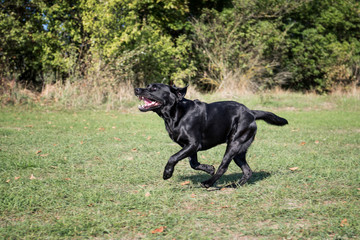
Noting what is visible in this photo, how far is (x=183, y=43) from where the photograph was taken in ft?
74.9

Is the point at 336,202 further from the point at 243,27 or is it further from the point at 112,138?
the point at 243,27

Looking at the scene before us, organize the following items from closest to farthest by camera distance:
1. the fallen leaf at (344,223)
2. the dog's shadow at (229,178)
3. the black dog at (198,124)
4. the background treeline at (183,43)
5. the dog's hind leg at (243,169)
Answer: the fallen leaf at (344,223)
the black dog at (198,124)
the dog's hind leg at (243,169)
the dog's shadow at (229,178)
the background treeline at (183,43)

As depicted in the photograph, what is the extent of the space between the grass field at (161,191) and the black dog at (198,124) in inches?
17.3

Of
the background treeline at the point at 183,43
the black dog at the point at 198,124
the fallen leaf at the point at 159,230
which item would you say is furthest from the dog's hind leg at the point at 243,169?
the background treeline at the point at 183,43

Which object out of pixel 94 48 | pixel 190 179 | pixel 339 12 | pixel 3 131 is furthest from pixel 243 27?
pixel 190 179

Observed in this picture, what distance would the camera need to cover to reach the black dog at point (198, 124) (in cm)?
506

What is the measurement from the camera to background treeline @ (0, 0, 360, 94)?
57.0ft

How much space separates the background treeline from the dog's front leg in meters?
12.4

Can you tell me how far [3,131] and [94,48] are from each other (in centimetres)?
842

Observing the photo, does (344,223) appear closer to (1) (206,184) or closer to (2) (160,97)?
(1) (206,184)

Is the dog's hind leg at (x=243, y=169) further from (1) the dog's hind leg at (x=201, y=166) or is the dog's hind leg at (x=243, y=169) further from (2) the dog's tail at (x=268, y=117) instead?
(2) the dog's tail at (x=268, y=117)

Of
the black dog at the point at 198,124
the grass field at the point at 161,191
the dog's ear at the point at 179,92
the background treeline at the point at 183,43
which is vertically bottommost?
the grass field at the point at 161,191

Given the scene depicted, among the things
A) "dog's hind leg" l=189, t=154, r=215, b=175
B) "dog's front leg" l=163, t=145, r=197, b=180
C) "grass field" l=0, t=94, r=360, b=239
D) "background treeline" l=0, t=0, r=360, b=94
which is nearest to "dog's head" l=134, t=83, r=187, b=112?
"dog's front leg" l=163, t=145, r=197, b=180

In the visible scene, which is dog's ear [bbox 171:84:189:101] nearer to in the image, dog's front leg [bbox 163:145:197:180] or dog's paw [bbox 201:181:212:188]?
dog's front leg [bbox 163:145:197:180]
